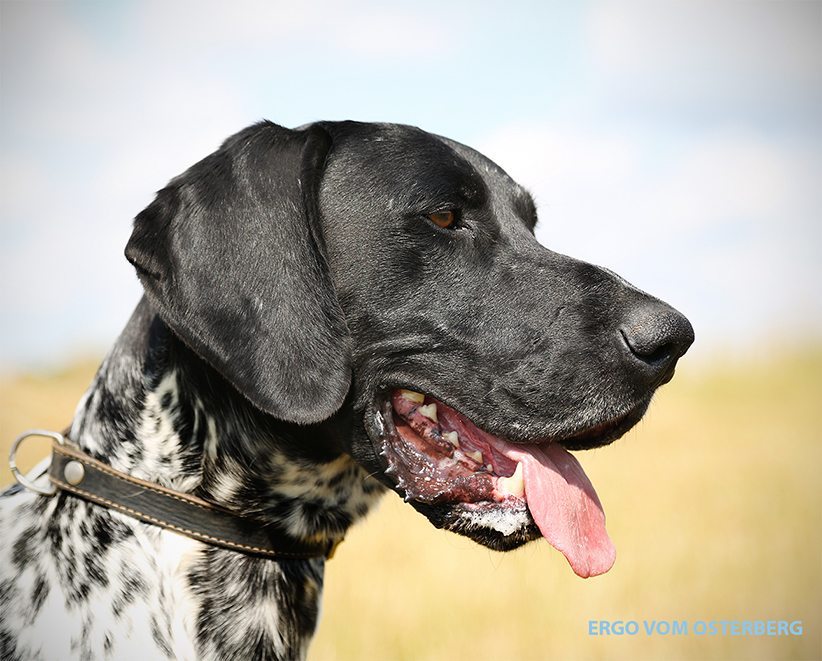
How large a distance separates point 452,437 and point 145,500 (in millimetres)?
937

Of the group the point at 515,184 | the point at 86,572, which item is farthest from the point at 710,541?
the point at 86,572

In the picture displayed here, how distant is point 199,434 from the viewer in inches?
105

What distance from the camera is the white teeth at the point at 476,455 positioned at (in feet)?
9.14

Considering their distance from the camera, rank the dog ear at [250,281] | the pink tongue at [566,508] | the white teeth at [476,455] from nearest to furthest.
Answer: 1. the dog ear at [250,281]
2. the pink tongue at [566,508]
3. the white teeth at [476,455]

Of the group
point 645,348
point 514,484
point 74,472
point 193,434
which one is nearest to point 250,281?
point 193,434

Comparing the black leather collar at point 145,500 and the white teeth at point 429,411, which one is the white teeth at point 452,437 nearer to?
the white teeth at point 429,411

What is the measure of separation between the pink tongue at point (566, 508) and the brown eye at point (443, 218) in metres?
0.75

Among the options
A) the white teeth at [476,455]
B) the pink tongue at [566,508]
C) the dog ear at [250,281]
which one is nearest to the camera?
the dog ear at [250,281]

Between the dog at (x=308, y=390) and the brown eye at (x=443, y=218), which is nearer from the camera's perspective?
the dog at (x=308, y=390)

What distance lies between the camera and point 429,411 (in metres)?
2.83

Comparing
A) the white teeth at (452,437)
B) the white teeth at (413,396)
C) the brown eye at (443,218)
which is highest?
the brown eye at (443,218)

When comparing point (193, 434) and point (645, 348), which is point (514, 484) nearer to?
point (645, 348)

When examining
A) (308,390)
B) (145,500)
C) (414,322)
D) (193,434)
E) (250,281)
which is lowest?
(145,500)

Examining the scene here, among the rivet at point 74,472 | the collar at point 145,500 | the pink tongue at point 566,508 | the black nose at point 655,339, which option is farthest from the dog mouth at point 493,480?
the rivet at point 74,472
